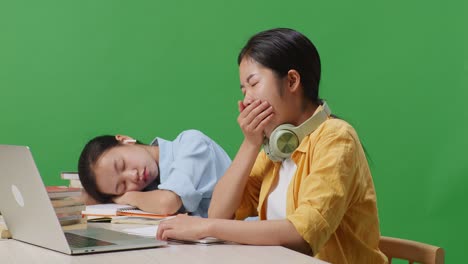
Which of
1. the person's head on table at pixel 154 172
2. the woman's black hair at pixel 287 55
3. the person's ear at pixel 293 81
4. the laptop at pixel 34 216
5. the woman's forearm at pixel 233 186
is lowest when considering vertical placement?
the person's head on table at pixel 154 172

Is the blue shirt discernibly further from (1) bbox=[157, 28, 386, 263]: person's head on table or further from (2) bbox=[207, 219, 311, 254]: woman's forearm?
(2) bbox=[207, 219, 311, 254]: woman's forearm

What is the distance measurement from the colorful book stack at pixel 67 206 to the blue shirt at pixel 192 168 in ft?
1.67

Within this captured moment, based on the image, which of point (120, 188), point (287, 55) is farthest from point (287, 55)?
point (120, 188)

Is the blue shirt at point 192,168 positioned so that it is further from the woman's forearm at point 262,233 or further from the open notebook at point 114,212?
the woman's forearm at point 262,233

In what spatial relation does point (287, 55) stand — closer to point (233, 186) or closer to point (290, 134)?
point (290, 134)

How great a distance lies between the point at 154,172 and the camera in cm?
224

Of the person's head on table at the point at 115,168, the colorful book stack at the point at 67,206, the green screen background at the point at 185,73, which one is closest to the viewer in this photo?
the colorful book stack at the point at 67,206

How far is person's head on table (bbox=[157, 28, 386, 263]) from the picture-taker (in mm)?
1379

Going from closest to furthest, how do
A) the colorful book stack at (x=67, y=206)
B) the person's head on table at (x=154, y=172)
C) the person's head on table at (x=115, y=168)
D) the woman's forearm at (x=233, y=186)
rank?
the colorful book stack at (x=67, y=206) < the woman's forearm at (x=233, y=186) < the person's head on table at (x=154, y=172) < the person's head on table at (x=115, y=168)

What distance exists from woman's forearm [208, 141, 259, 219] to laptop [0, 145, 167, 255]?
347 mm

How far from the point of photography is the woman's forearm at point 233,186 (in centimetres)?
173

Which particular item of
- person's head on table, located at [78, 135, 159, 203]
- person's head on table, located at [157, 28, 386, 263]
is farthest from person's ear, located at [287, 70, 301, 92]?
person's head on table, located at [78, 135, 159, 203]

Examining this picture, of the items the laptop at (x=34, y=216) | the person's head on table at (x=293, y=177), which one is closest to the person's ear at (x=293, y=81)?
the person's head on table at (x=293, y=177)

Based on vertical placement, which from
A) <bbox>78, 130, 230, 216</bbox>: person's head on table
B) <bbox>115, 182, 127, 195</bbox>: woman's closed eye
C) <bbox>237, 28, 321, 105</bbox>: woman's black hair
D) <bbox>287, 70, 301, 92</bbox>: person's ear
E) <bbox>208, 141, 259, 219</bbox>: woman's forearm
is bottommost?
<bbox>115, 182, 127, 195</bbox>: woman's closed eye
